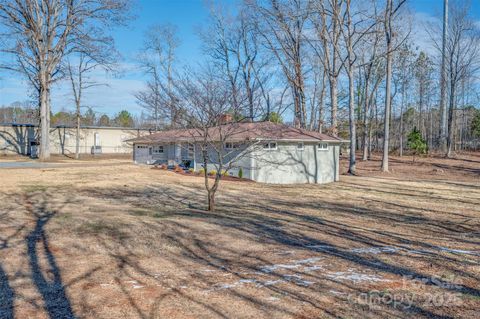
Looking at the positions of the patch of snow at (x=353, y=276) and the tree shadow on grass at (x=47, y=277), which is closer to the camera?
the tree shadow on grass at (x=47, y=277)

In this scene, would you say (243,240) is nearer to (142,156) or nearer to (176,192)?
(176,192)

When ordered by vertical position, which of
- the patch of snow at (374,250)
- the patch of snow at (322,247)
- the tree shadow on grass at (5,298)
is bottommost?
the patch of snow at (322,247)

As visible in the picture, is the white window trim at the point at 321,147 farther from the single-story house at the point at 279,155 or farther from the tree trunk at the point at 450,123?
Result: the tree trunk at the point at 450,123

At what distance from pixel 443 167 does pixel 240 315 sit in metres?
28.5

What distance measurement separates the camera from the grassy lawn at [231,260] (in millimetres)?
4004

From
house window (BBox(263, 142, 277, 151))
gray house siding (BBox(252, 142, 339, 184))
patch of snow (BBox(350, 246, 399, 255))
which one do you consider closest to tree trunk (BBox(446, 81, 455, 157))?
gray house siding (BBox(252, 142, 339, 184))

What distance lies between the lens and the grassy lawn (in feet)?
13.1

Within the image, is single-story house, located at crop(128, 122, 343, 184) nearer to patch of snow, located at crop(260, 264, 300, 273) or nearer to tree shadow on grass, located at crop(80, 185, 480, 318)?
tree shadow on grass, located at crop(80, 185, 480, 318)

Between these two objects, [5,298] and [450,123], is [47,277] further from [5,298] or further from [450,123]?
[450,123]

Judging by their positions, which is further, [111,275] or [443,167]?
[443,167]

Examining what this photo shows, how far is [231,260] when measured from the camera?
5688 mm

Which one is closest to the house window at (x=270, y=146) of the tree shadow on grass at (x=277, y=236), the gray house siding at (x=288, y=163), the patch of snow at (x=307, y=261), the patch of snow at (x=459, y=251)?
the gray house siding at (x=288, y=163)

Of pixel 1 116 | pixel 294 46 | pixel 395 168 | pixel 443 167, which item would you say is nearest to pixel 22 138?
pixel 294 46

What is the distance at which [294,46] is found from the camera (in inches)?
1179
